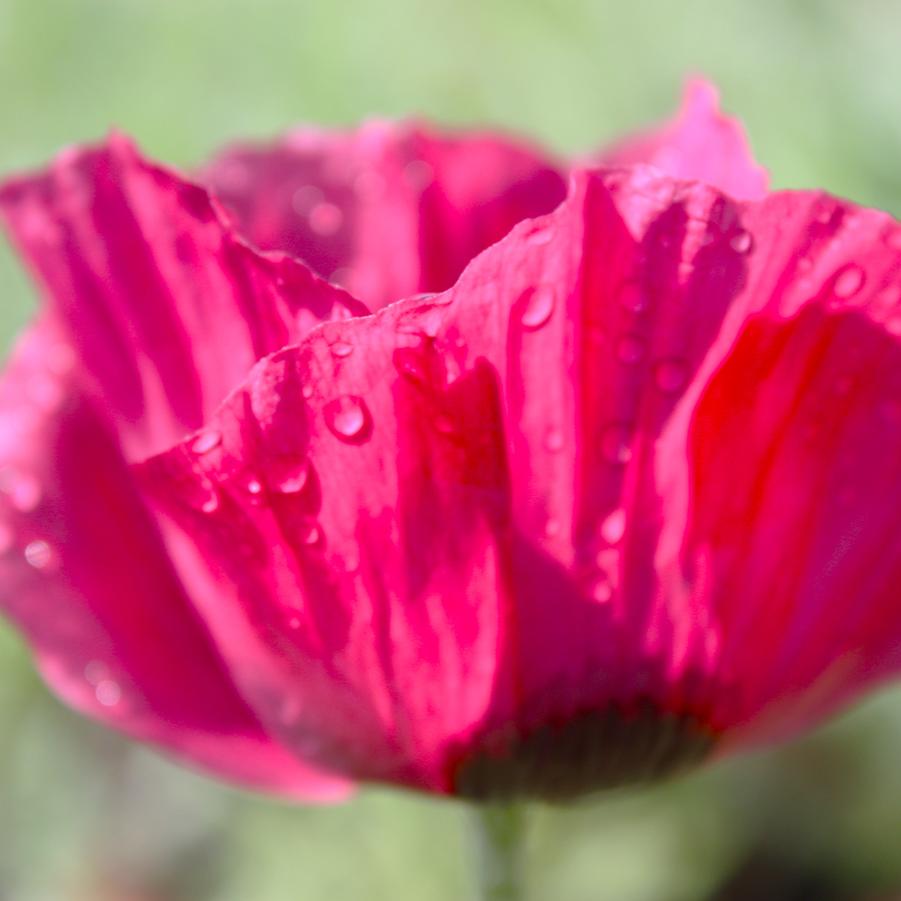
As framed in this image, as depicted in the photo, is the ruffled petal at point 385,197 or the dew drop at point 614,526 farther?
the ruffled petal at point 385,197

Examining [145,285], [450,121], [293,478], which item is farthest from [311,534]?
[450,121]

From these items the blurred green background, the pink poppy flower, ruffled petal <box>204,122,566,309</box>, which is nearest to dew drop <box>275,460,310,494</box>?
the pink poppy flower

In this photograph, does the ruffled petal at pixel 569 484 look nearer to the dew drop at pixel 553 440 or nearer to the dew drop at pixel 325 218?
the dew drop at pixel 553 440

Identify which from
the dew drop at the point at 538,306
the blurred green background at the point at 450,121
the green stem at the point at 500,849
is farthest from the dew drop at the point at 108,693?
the blurred green background at the point at 450,121

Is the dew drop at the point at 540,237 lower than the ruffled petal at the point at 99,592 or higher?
higher

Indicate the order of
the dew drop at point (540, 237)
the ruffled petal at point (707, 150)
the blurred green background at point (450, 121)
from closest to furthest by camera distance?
1. the dew drop at point (540, 237)
2. the ruffled petal at point (707, 150)
3. the blurred green background at point (450, 121)

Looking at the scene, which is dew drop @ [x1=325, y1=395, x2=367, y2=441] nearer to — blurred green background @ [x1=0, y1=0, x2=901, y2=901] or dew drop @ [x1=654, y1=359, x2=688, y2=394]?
dew drop @ [x1=654, y1=359, x2=688, y2=394]

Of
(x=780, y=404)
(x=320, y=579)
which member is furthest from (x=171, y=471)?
(x=780, y=404)
